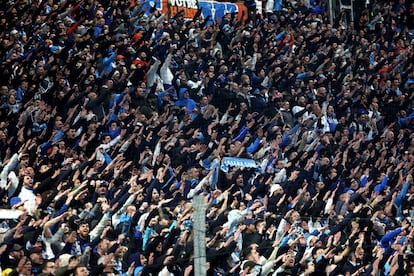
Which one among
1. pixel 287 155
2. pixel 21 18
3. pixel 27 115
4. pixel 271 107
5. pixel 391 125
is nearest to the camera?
pixel 27 115

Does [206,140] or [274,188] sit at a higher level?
[206,140]

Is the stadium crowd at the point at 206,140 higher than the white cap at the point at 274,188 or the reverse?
higher

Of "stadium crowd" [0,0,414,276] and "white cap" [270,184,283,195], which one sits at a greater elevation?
"stadium crowd" [0,0,414,276]

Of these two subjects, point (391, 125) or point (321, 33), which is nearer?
point (391, 125)

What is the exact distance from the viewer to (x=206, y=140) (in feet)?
55.9

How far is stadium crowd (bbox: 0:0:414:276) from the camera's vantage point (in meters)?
11.0

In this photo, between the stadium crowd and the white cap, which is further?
the white cap

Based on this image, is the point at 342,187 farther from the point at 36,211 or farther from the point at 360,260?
the point at 36,211

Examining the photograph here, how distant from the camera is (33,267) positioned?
368 inches

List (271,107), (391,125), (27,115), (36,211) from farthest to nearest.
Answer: (391,125) < (271,107) < (27,115) < (36,211)

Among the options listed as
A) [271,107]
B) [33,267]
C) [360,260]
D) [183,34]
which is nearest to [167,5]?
[183,34]

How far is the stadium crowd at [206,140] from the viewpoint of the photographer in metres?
11.0

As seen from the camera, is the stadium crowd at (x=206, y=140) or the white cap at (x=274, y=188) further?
the white cap at (x=274, y=188)

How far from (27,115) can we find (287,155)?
5.51 m
